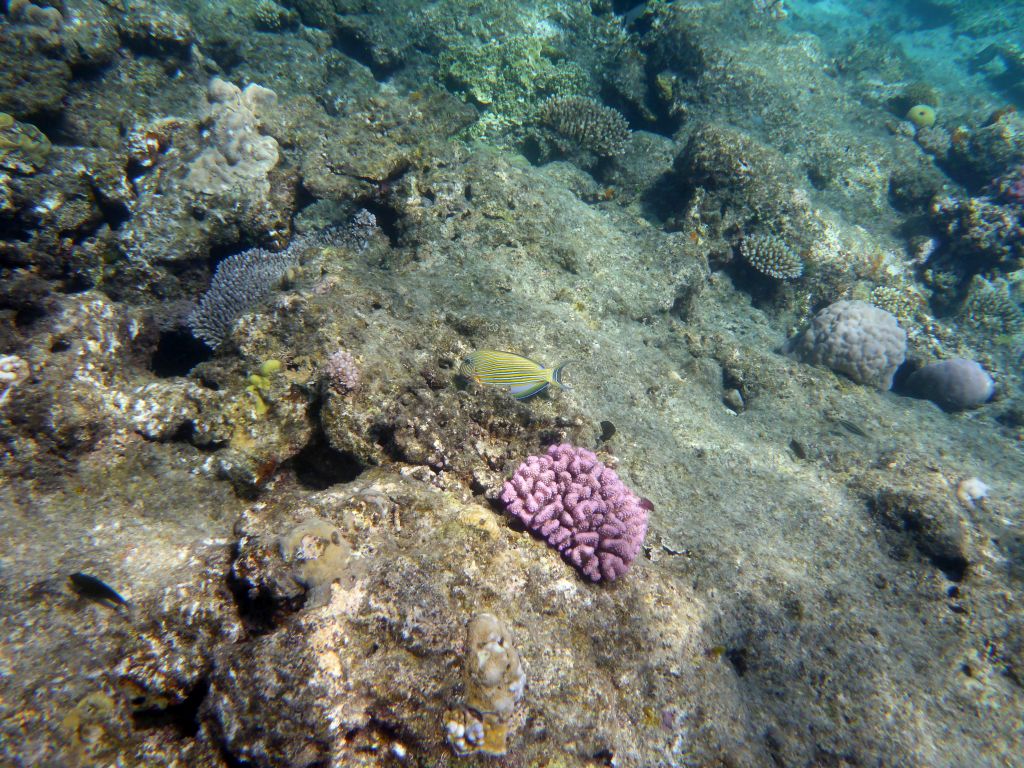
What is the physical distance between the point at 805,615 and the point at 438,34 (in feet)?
41.0

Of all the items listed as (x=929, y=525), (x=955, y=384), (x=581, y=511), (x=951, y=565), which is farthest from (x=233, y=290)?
(x=955, y=384)

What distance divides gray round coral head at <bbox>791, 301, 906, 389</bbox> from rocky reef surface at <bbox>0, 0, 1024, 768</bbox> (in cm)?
6

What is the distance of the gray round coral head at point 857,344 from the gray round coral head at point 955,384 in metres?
1.01

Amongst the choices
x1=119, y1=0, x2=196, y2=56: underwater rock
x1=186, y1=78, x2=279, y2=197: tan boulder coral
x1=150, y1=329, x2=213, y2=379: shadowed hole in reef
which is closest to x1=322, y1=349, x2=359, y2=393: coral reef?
x1=150, y1=329, x2=213, y2=379: shadowed hole in reef

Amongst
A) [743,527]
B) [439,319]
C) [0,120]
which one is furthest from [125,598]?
[0,120]

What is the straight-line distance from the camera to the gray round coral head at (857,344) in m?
6.93

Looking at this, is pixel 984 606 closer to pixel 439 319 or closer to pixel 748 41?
pixel 439 319

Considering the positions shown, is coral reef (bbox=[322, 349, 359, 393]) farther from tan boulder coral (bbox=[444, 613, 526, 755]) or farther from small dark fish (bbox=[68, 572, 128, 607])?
tan boulder coral (bbox=[444, 613, 526, 755])

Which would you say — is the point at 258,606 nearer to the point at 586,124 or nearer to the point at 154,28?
the point at 586,124

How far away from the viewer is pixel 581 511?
126 inches

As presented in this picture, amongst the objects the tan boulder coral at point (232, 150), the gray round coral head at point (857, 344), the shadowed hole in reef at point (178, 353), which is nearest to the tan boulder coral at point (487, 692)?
the shadowed hole in reef at point (178, 353)

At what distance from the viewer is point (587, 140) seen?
329 inches

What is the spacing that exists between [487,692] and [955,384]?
9107 millimetres

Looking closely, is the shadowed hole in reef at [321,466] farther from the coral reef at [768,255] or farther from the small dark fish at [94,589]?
the coral reef at [768,255]
